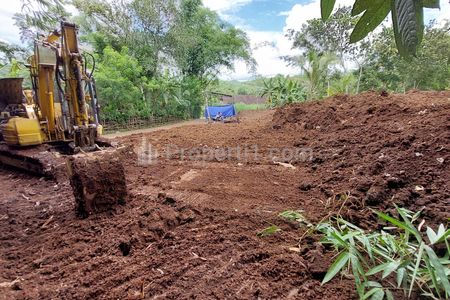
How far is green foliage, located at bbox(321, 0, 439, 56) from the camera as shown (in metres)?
0.56

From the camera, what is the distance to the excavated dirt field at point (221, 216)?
1825 mm

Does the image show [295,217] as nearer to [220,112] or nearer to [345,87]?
[220,112]

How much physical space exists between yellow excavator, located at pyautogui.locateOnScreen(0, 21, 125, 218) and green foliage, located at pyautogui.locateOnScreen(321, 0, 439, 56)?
3.67 meters

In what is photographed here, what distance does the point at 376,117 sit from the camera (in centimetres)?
589

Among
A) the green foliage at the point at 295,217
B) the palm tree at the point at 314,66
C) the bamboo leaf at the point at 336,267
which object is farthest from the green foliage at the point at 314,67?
the bamboo leaf at the point at 336,267

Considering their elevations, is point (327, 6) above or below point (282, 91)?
below

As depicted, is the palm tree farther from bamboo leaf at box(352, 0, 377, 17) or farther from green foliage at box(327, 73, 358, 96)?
bamboo leaf at box(352, 0, 377, 17)

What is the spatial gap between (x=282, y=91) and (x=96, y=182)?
14052mm

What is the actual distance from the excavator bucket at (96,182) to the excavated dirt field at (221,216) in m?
0.12

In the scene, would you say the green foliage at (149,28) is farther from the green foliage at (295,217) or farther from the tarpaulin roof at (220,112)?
the green foliage at (295,217)

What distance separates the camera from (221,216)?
8.91ft

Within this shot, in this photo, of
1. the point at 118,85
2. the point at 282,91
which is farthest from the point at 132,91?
the point at 282,91

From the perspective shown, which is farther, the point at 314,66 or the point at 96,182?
the point at 314,66

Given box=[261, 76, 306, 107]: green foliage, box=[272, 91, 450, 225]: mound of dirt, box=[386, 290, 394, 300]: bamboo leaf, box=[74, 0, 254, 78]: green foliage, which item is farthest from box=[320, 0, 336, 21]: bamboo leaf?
box=[74, 0, 254, 78]: green foliage
